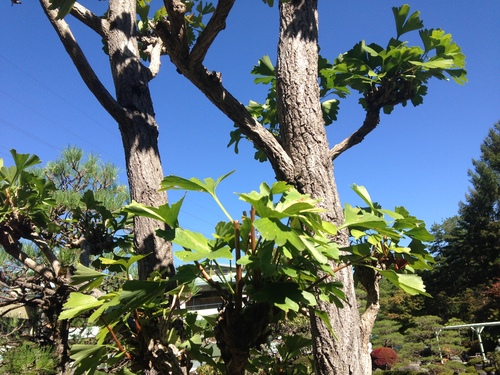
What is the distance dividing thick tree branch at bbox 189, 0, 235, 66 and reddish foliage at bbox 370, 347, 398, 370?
13469 mm

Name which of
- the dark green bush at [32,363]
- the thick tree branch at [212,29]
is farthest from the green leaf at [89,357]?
the dark green bush at [32,363]

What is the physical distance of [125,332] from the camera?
1149 mm

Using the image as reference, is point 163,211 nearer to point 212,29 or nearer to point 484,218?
point 212,29

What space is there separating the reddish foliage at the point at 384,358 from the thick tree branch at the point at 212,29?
13.5 m

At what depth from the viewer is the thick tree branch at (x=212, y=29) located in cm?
152

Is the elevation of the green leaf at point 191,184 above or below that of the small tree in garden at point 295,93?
below

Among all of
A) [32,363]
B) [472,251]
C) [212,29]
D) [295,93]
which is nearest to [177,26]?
[212,29]

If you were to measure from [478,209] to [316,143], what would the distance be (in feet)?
84.4

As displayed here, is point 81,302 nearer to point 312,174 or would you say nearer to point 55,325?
point 312,174

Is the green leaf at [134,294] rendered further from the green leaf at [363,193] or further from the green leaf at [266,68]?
the green leaf at [266,68]

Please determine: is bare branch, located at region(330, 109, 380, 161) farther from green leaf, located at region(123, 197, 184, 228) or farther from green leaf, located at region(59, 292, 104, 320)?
green leaf, located at region(59, 292, 104, 320)

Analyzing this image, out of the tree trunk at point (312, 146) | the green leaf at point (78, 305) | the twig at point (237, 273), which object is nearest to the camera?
the twig at point (237, 273)

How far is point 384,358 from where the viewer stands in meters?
12.6

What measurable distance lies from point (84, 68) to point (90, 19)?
642 millimetres
